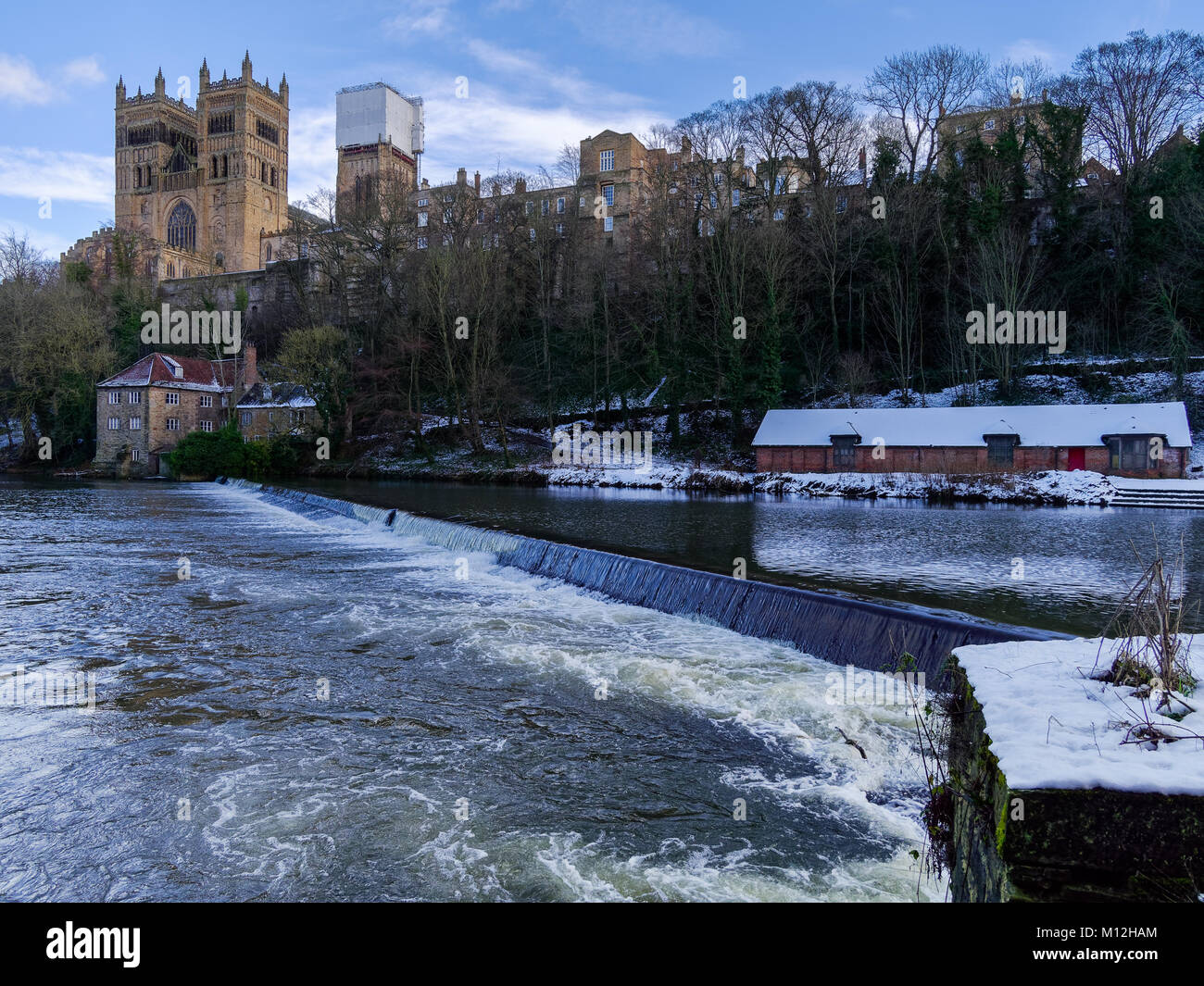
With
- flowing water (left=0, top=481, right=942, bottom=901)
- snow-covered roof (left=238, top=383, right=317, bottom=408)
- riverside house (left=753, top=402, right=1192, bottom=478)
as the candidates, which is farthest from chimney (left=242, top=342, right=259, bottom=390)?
flowing water (left=0, top=481, right=942, bottom=901)

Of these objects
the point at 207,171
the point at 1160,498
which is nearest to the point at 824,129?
the point at 1160,498

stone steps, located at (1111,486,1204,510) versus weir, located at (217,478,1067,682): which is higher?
stone steps, located at (1111,486,1204,510)

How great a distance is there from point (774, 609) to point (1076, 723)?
6.82 metres

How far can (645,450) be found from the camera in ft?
139

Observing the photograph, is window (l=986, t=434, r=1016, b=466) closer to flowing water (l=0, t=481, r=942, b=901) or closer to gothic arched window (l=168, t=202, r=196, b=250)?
flowing water (l=0, t=481, r=942, b=901)

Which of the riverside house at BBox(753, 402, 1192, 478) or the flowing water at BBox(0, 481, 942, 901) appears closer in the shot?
the flowing water at BBox(0, 481, 942, 901)

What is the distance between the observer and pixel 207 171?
104938 mm

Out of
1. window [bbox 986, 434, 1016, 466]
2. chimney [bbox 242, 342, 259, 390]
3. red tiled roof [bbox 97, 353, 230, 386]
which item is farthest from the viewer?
chimney [bbox 242, 342, 259, 390]

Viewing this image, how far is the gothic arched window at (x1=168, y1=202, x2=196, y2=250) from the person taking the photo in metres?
106

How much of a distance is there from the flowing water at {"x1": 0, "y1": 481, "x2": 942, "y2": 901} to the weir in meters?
0.40

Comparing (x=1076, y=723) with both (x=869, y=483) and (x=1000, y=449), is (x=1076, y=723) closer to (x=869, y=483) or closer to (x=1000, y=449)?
(x=869, y=483)

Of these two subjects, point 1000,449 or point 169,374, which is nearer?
point 1000,449

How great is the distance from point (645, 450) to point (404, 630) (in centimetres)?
3246
